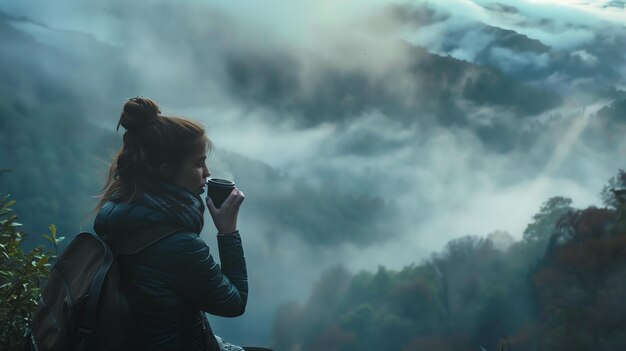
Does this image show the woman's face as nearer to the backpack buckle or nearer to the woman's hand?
the woman's hand

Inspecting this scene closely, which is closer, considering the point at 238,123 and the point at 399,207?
the point at 399,207

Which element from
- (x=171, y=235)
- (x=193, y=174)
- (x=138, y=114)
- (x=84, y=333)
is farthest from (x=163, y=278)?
(x=138, y=114)

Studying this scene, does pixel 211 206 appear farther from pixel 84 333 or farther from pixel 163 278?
pixel 84 333

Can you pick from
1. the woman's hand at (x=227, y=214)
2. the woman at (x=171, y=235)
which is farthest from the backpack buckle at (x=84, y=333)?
the woman's hand at (x=227, y=214)

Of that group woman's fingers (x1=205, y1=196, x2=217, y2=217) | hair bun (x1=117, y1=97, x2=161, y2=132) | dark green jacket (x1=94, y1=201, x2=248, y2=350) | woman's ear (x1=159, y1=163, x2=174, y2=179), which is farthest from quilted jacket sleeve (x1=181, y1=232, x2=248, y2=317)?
hair bun (x1=117, y1=97, x2=161, y2=132)

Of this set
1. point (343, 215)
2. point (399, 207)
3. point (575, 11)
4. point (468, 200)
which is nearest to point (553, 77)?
point (575, 11)

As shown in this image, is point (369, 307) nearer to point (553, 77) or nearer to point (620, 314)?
point (620, 314)

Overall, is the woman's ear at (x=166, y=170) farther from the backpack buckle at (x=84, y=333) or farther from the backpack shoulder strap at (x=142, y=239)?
the backpack buckle at (x=84, y=333)
